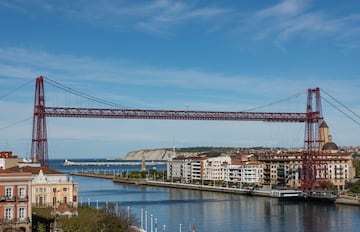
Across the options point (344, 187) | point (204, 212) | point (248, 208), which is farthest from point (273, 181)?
point (204, 212)

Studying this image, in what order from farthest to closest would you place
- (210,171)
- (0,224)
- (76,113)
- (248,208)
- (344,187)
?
1. (210,171)
2. (344,187)
3. (76,113)
4. (248,208)
5. (0,224)

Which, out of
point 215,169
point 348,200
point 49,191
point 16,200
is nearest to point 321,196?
point 348,200

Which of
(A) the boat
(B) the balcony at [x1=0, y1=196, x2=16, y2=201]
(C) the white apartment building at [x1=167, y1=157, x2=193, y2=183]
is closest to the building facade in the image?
(C) the white apartment building at [x1=167, y1=157, x2=193, y2=183]

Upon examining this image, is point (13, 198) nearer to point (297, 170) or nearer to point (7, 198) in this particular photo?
point (7, 198)

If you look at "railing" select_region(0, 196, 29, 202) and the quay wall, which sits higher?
"railing" select_region(0, 196, 29, 202)

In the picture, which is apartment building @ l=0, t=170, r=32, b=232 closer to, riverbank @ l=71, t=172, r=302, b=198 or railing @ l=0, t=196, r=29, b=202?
railing @ l=0, t=196, r=29, b=202

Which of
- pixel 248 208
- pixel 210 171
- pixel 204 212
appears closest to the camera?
pixel 204 212

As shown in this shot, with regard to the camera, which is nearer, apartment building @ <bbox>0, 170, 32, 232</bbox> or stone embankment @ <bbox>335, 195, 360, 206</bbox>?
apartment building @ <bbox>0, 170, 32, 232</bbox>

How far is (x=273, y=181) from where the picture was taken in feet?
137

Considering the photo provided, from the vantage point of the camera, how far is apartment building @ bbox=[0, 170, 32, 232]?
1385 cm

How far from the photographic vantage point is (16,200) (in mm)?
14023

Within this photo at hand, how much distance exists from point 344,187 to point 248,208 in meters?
13.0

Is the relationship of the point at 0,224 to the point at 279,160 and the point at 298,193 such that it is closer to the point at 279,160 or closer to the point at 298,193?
the point at 298,193

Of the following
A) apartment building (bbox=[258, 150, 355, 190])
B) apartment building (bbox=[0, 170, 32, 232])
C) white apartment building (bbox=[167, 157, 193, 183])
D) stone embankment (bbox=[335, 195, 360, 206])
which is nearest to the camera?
apartment building (bbox=[0, 170, 32, 232])
